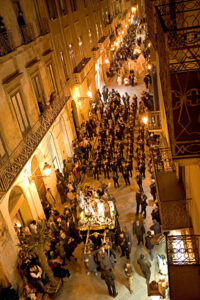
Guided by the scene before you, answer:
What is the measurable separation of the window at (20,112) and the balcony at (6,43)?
180 cm

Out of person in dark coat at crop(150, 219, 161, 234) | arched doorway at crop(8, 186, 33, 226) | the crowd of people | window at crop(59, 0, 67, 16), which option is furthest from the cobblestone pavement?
window at crop(59, 0, 67, 16)

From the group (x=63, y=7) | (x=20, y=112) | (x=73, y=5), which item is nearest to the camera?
(x=20, y=112)

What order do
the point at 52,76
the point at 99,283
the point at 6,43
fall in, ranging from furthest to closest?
the point at 52,76
the point at 6,43
the point at 99,283

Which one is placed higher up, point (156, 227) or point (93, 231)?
point (156, 227)

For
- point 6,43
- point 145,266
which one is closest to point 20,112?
point 6,43

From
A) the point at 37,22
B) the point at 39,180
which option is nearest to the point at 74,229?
the point at 39,180

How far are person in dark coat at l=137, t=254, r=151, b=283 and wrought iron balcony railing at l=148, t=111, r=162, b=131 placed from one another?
5918mm

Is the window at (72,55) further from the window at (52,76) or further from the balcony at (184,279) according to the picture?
the balcony at (184,279)

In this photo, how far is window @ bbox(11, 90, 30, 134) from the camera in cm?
1286

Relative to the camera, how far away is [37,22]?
51.5 feet

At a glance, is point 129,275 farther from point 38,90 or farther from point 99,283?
point 38,90

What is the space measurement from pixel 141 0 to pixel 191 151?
208ft

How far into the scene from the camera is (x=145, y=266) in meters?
10.1

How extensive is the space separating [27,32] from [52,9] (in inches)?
199
